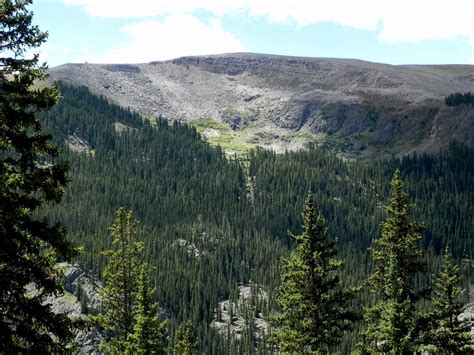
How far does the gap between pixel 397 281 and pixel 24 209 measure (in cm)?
2090

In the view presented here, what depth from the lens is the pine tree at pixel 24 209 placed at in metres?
18.4

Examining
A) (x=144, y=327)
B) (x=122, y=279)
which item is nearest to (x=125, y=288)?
(x=122, y=279)

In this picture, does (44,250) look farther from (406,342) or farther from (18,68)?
(406,342)

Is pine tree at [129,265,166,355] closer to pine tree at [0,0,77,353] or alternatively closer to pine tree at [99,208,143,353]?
pine tree at [99,208,143,353]

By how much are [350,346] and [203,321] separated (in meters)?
50.9

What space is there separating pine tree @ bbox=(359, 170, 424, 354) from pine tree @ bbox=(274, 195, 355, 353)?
2.20 m

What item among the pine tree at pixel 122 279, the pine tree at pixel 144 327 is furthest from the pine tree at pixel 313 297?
the pine tree at pixel 122 279

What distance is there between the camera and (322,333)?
32.4m

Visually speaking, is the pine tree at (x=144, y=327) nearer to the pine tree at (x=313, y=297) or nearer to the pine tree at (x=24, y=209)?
the pine tree at (x=313, y=297)

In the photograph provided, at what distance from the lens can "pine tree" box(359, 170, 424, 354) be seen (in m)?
30.1

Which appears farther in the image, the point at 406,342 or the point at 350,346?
the point at 350,346

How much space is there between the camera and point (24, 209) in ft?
62.2

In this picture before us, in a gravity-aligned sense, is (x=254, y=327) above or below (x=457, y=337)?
below

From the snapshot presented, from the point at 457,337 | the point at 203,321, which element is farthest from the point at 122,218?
the point at 203,321
